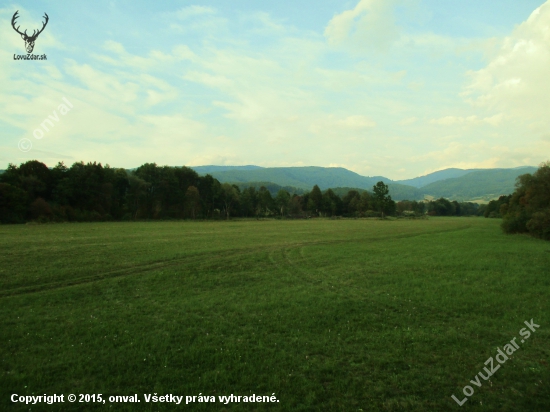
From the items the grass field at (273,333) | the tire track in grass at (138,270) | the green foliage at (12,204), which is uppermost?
the green foliage at (12,204)

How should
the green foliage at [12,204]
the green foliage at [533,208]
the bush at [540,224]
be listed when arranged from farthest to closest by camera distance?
1. the green foliage at [12,204]
2. the green foliage at [533,208]
3. the bush at [540,224]

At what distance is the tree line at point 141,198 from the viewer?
203 ft

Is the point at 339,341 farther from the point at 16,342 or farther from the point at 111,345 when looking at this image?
the point at 16,342

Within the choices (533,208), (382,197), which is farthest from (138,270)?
(382,197)

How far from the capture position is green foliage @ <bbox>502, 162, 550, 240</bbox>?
40.7 m

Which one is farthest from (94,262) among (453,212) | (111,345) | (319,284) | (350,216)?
(453,212)

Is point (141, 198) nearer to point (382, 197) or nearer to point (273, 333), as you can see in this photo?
point (273, 333)

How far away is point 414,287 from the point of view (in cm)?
1603

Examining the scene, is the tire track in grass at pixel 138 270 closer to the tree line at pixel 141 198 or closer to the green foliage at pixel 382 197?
the tree line at pixel 141 198

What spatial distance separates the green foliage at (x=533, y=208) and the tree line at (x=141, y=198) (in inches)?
2811

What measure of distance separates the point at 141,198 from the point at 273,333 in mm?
86563

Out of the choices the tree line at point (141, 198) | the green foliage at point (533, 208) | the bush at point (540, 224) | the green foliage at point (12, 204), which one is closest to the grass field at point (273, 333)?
the bush at point (540, 224)

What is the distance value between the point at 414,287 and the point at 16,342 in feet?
54.4

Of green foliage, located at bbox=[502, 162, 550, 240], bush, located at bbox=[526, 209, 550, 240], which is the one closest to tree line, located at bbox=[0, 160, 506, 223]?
green foliage, located at bbox=[502, 162, 550, 240]
